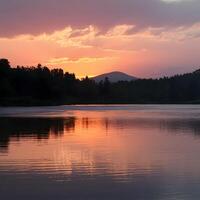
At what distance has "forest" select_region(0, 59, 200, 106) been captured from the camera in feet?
420

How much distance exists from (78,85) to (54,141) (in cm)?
15851

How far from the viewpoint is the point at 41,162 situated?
1653 centimetres

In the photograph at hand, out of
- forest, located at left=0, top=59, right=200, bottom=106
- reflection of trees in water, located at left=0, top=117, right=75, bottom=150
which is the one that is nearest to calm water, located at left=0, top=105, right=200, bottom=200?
reflection of trees in water, located at left=0, top=117, right=75, bottom=150

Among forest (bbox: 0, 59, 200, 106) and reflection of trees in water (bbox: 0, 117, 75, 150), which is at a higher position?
forest (bbox: 0, 59, 200, 106)

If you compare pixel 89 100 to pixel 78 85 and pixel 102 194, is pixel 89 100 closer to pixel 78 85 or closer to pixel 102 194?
pixel 78 85

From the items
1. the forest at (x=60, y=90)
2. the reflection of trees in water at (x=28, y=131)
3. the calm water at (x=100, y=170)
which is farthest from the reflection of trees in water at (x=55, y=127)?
the forest at (x=60, y=90)

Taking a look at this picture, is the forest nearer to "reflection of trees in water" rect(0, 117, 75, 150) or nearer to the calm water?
"reflection of trees in water" rect(0, 117, 75, 150)

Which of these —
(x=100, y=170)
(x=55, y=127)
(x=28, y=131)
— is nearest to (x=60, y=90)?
(x=55, y=127)

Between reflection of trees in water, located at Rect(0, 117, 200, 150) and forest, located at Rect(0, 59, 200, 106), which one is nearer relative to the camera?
reflection of trees in water, located at Rect(0, 117, 200, 150)

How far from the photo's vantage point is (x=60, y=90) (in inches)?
6112

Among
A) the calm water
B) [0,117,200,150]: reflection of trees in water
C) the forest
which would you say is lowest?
the calm water

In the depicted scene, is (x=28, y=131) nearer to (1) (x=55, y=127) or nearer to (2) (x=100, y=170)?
(1) (x=55, y=127)

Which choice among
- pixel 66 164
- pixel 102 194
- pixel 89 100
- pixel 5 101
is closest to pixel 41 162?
pixel 66 164

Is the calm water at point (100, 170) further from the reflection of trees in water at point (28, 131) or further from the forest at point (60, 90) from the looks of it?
the forest at point (60, 90)
